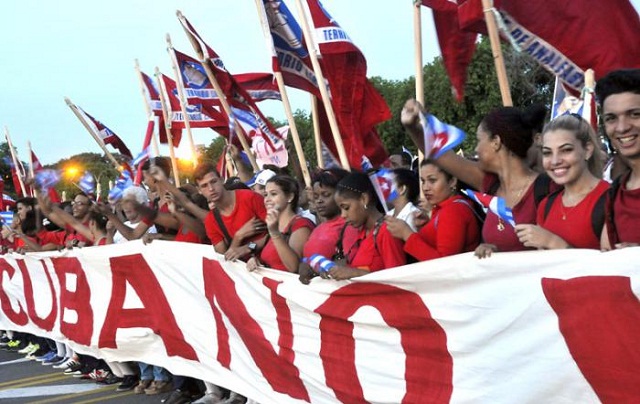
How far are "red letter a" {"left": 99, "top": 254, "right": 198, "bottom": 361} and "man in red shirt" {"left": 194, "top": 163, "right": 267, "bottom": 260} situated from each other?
1028mm

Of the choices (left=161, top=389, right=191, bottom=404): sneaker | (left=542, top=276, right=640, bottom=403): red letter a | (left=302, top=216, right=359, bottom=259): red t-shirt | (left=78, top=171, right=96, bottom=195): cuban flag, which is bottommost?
(left=161, top=389, right=191, bottom=404): sneaker

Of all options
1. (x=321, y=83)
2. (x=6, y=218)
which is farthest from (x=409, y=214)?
(x=6, y=218)

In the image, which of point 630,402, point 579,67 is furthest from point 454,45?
point 630,402

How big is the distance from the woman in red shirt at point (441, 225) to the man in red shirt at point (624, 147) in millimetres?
975

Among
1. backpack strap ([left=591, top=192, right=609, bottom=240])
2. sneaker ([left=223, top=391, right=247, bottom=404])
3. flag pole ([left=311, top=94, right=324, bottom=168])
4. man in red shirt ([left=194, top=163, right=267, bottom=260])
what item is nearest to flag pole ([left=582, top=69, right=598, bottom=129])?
backpack strap ([left=591, top=192, right=609, bottom=240])

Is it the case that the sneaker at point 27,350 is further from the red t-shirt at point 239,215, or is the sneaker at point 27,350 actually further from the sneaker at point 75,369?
the red t-shirt at point 239,215

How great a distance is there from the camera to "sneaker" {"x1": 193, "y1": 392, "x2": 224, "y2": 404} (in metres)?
5.98

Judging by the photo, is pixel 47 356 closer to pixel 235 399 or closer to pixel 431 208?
pixel 235 399

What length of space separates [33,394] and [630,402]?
5.73 meters

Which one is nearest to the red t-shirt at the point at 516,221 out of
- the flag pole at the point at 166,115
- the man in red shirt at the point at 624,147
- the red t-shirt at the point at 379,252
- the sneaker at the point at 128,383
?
the man in red shirt at the point at 624,147

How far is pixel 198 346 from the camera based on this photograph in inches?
238

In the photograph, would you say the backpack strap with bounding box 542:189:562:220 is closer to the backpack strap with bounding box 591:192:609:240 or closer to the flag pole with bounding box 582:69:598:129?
the backpack strap with bounding box 591:192:609:240

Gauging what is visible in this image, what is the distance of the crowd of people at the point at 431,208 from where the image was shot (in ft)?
9.97

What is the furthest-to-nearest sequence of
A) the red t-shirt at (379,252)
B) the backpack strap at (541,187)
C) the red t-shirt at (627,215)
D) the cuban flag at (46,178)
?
1. the cuban flag at (46,178)
2. the red t-shirt at (379,252)
3. the backpack strap at (541,187)
4. the red t-shirt at (627,215)
